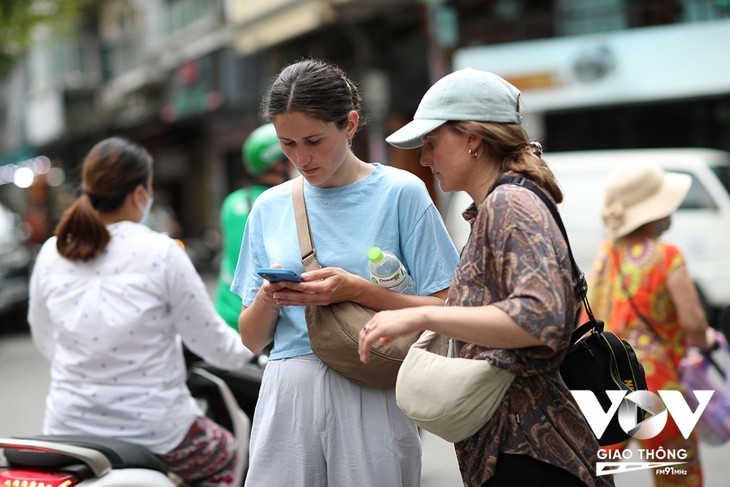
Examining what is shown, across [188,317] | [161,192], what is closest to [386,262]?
[188,317]

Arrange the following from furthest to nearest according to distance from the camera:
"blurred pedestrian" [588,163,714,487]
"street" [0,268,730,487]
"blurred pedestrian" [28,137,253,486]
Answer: "street" [0,268,730,487], "blurred pedestrian" [588,163,714,487], "blurred pedestrian" [28,137,253,486]

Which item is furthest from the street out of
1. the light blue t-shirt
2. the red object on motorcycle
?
the light blue t-shirt

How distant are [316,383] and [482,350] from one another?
54cm

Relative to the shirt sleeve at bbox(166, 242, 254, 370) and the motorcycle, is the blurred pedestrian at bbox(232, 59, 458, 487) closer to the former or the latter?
the motorcycle

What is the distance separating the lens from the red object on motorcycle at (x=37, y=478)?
2844 mm

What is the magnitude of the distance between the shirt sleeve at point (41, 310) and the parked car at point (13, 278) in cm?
1041

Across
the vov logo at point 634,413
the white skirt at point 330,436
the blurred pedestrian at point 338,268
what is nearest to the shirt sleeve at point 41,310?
the blurred pedestrian at point 338,268

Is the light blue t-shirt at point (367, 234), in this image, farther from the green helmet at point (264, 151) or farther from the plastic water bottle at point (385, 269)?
the green helmet at point (264, 151)

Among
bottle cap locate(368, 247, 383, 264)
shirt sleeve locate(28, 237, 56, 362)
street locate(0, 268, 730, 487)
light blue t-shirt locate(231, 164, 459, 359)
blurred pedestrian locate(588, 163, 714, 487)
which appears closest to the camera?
bottle cap locate(368, 247, 383, 264)

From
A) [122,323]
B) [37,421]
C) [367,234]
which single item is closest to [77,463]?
[122,323]

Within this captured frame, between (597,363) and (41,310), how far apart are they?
2095 millimetres

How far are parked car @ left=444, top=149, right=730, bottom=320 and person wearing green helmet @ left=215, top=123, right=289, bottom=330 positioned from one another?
5.62 m

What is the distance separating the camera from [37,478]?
9.43ft

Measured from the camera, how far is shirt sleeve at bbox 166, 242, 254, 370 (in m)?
3.31
